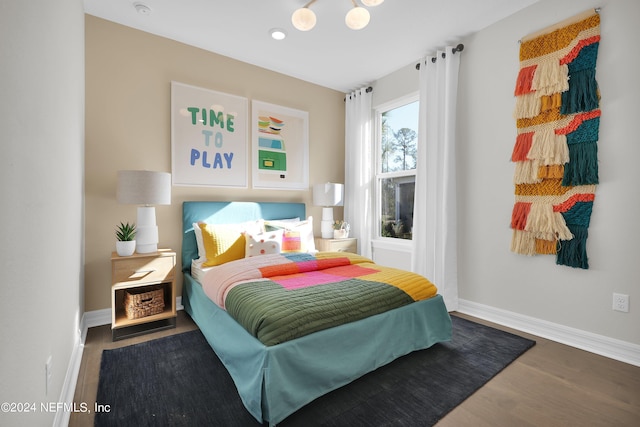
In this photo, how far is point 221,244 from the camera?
2.85 meters

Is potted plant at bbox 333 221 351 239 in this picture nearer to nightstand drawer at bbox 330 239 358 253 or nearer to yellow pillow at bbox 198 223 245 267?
nightstand drawer at bbox 330 239 358 253

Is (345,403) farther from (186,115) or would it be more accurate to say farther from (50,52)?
(186,115)

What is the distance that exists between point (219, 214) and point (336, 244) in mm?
1496

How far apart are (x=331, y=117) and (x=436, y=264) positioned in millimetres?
2503

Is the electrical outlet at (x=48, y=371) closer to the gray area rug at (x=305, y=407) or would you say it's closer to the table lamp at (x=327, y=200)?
the gray area rug at (x=305, y=407)

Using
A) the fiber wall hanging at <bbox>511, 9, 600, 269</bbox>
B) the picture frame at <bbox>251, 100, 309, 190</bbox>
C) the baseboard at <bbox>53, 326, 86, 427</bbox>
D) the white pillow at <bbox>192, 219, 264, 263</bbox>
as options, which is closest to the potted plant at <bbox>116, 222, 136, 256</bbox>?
the white pillow at <bbox>192, 219, 264, 263</bbox>

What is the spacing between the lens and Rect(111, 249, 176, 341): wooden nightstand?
2.43 metres

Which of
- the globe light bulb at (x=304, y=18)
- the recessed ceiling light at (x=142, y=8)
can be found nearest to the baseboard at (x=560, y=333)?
the globe light bulb at (x=304, y=18)

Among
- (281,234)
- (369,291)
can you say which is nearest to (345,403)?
(369,291)

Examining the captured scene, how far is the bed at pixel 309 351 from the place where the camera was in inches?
58.0

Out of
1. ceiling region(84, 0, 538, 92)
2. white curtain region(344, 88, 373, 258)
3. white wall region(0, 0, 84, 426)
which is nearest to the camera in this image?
white wall region(0, 0, 84, 426)

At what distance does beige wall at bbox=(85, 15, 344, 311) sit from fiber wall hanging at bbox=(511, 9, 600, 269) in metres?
2.80

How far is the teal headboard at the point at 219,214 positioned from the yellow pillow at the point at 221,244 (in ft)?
0.91

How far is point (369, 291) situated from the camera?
199cm
